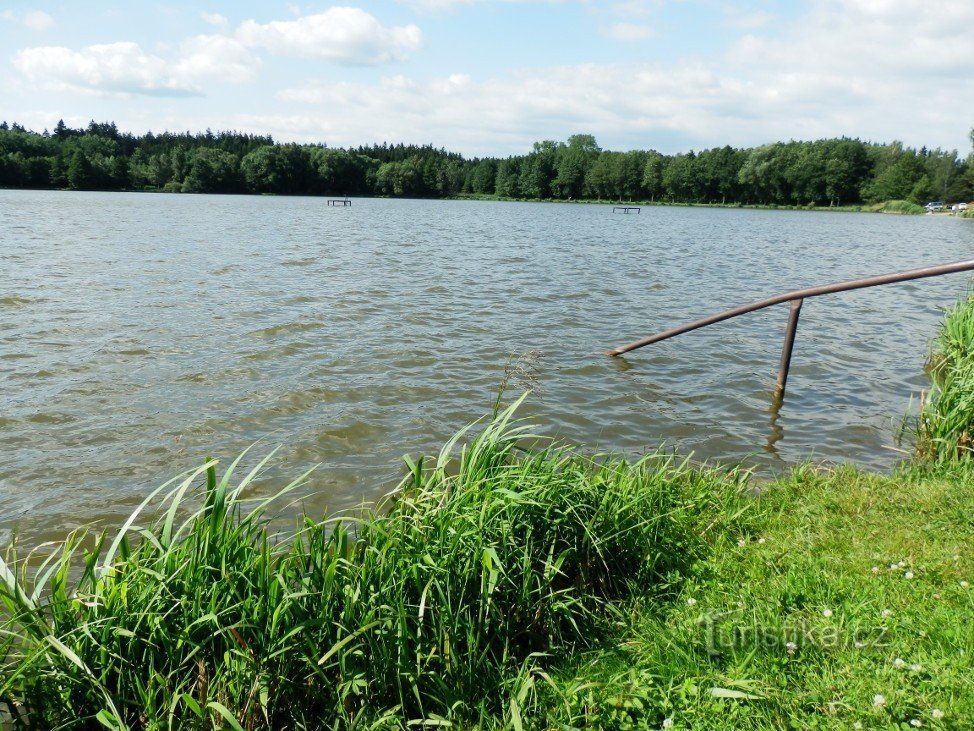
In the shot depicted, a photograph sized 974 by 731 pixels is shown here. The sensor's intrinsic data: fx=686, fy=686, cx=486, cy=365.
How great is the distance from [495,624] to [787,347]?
737cm

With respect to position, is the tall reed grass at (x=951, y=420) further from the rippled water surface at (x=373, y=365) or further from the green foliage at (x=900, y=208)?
the green foliage at (x=900, y=208)

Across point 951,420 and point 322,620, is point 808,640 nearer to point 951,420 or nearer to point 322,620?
point 322,620

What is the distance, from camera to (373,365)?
11.4m

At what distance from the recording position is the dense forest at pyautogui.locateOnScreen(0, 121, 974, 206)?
114500mm

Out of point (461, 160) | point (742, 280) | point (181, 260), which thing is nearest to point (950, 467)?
point (742, 280)

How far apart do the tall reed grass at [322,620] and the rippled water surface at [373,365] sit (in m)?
2.99

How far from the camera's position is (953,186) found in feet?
381

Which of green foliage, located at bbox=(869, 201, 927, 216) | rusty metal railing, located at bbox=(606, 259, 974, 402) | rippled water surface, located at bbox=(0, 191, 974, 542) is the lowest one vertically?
rippled water surface, located at bbox=(0, 191, 974, 542)

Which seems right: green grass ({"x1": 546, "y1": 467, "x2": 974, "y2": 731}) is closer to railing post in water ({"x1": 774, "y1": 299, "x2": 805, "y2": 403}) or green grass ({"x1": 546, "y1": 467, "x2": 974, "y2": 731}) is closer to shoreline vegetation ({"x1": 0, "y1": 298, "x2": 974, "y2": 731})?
shoreline vegetation ({"x1": 0, "y1": 298, "x2": 974, "y2": 731})

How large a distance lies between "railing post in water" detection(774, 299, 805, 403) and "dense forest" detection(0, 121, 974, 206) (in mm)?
119789

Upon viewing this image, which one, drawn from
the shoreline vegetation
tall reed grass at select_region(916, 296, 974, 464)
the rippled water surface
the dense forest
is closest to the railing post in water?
the rippled water surface

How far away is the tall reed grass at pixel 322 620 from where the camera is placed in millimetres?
3070

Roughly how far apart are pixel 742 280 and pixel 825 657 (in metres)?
20.7

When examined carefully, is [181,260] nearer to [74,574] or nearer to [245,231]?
[245,231]
